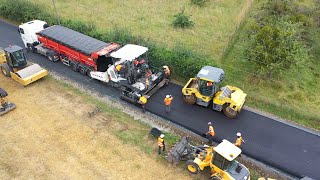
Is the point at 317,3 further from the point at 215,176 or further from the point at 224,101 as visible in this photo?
the point at 215,176

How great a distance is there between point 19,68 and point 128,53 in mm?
7815

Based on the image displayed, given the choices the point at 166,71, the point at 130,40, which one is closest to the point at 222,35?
the point at 130,40

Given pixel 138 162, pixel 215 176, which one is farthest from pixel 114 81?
pixel 215 176

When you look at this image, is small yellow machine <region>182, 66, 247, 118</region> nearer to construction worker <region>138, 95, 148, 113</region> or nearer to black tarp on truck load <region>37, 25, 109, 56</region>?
construction worker <region>138, 95, 148, 113</region>

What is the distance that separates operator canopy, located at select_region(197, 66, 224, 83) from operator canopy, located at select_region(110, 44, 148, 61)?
3.89 metres

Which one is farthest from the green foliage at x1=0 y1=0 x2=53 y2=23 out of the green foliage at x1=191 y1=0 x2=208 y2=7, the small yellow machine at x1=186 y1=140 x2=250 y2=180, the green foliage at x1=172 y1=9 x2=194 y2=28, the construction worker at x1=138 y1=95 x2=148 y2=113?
the small yellow machine at x1=186 y1=140 x2=250 y2=180

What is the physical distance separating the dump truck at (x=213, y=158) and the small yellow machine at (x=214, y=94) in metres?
3.15

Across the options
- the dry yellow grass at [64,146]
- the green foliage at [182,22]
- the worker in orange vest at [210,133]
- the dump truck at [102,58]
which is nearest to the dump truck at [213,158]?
the dry yellow grass at [64,146]

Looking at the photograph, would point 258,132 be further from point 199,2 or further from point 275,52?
point 199,2

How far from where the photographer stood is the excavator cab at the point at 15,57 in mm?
20947

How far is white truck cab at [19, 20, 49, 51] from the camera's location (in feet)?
79.3

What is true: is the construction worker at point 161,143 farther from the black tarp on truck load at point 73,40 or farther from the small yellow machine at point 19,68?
the small yellow machine at point 19,68

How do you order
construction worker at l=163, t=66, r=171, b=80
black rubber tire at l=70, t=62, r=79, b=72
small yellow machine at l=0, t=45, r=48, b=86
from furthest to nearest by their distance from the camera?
1. black rubber tire at l=70, t=62, r=79, b=72
2. small yellow machine at l=0, t=45, r=48, b=86
3. construction worker at l=163, t=66, r=171, b=80

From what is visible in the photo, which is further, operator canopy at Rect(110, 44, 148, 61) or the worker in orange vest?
operator canopy at Rect(110, 44, 148, 61)
